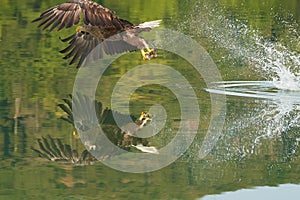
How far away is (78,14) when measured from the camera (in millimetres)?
8117

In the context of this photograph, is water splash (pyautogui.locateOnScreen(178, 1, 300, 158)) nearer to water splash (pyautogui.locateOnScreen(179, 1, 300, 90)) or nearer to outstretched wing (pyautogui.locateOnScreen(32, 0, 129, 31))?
water splash (pyautogui.locateOnScreen(179, 1, 300, 90))

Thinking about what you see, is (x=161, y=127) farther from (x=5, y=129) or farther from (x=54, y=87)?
(x=54, y=87)

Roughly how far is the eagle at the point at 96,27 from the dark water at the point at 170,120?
46 centimetres

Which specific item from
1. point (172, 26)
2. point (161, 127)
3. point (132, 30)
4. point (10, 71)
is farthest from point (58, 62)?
point (172, 26)

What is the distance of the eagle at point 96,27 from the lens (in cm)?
812

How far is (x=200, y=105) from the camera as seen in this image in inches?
349

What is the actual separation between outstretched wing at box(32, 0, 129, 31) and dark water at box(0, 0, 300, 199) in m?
0.80

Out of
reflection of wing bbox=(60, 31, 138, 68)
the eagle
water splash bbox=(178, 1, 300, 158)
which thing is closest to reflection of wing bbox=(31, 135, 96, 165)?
the eagle

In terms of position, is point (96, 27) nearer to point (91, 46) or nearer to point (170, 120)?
point (91, 46)

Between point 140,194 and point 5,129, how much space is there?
1.96m

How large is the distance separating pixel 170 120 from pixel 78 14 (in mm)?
1162

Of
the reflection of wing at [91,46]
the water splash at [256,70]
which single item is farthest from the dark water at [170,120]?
the reflection of wing at [91,46]

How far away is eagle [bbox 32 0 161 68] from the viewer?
26.6ft

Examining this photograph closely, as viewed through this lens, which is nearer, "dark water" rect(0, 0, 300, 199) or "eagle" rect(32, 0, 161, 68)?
"dark water" rect(0, 0, 300, 199)
